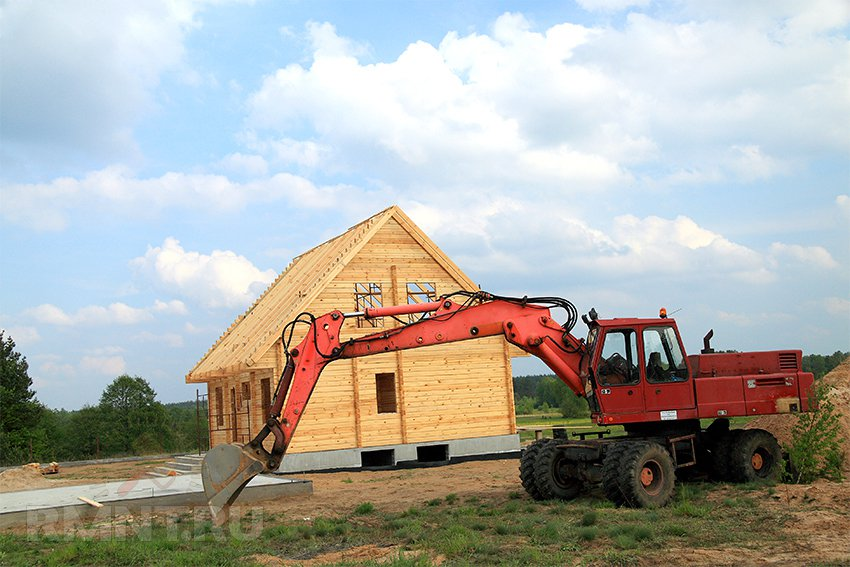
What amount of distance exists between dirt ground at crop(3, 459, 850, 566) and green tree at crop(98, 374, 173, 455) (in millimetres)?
45430

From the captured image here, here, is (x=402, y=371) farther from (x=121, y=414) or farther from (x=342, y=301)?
(x=121, y=414)

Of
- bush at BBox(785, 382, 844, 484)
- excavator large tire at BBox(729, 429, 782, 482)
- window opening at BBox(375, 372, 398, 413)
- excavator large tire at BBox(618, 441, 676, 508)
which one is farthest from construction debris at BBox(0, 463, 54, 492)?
bush at BBox(785, 382, 844, 484)

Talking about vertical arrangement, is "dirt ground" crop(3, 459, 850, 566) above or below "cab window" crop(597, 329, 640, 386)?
below

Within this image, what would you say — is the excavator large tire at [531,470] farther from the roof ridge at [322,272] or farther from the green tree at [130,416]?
the green tree at [130,416]

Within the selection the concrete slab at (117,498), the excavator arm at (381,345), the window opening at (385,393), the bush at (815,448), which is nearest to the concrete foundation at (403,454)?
the window opening at (385,393)

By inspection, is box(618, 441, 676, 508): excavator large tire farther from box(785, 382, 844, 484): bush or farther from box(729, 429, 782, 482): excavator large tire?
box(785, 382, 844, 484): bush

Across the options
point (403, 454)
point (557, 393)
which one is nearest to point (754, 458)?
point (403, 454)

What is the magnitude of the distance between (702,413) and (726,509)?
196 centimetres

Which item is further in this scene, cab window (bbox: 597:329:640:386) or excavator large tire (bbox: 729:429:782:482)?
excavator large tire (bbox: 729:429:782:482)

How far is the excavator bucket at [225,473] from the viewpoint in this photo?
11859 millimetres

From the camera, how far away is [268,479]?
17531 mm

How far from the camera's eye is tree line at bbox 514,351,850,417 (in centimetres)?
3089

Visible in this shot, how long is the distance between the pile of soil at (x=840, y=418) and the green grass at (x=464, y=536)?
4.03 m

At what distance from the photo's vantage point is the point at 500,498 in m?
14.7
